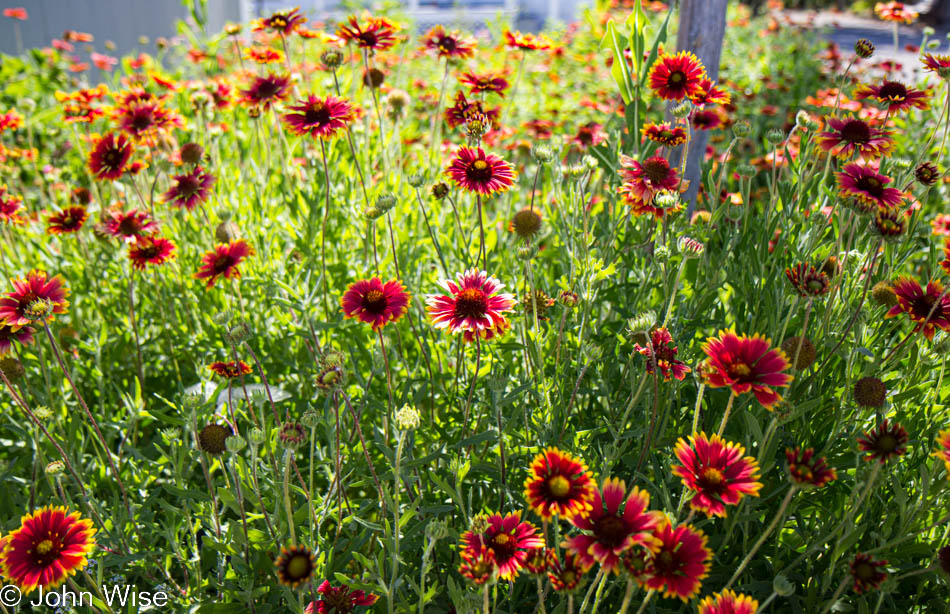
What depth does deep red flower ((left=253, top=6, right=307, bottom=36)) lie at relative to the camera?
90.4 inches

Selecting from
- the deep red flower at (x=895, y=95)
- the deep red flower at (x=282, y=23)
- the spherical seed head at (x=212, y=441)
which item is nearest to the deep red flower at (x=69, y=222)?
the deep red flower at (x=282, y=23)

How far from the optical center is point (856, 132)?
62.6 inches

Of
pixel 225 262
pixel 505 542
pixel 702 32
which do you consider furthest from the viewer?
pixel 702 32

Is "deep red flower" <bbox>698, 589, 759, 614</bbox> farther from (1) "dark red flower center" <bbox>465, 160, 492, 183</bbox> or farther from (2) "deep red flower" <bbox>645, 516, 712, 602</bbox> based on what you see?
(1) "dark red flower center" <bbox>465, 160, 492, 183</bbox>

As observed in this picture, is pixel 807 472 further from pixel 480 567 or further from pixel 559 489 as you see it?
pixel 480 567

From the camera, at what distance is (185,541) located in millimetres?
1843

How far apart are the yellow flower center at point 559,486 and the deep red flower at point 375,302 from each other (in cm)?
51

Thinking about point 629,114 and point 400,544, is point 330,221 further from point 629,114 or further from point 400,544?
point 400,544

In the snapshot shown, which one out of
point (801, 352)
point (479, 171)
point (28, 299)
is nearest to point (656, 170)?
point (479, 171)

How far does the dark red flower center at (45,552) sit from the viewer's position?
1.08 m

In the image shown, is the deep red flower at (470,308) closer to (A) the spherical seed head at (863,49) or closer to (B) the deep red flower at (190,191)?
(B) the deep red flower at (190,191)

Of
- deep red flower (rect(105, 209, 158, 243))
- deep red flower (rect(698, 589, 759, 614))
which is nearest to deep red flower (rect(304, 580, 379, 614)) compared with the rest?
deep red flower (rect(698, 589, 759, 614))

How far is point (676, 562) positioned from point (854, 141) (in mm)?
1199

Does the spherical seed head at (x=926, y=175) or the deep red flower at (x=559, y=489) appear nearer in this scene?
the deep red flower at (x=559, y=489)
